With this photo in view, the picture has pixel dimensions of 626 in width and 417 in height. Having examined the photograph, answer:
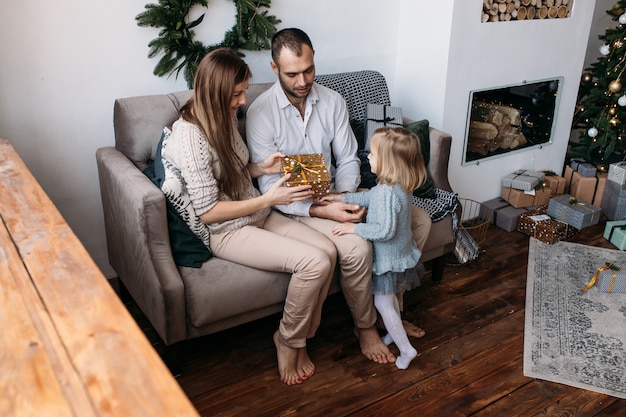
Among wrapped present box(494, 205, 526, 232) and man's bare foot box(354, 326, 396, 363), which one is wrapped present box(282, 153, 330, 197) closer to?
man's bare foot box(354, 326, 396, 363)

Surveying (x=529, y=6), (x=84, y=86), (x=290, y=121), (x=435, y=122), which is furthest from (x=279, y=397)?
(x=529, y=6)

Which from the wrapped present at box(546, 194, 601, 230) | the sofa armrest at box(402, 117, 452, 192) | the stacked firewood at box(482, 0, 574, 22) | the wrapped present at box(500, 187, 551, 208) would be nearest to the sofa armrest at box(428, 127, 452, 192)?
the sofa armrest at box(402, 117, 452, 192)

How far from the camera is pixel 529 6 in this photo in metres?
3.21

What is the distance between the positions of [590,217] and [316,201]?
6.46 ft

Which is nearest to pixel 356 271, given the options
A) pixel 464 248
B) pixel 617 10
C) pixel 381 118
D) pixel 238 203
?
pixel 238 203

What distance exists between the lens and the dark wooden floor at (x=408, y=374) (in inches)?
77.9

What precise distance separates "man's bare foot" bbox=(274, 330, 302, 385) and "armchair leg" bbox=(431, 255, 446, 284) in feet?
2.98

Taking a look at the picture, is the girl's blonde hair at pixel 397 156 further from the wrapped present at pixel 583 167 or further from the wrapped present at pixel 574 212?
the wrapped present at pixel 583 167

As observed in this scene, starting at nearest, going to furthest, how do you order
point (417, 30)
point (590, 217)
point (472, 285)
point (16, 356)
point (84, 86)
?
point (16, 356) < point (84, 86) < point (472, 285) < point (417, 30) < point (590, 217)

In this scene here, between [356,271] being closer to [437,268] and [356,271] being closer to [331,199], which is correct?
[331,199]

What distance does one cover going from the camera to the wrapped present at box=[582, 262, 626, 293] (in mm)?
2674

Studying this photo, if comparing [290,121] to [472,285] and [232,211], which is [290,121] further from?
[472,285]

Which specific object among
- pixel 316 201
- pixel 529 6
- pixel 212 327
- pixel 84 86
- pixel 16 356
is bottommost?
pixel 212 327

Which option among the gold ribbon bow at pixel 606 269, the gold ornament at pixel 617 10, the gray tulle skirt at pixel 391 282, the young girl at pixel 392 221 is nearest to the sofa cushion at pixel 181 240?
the young girl at pixel 392 221
